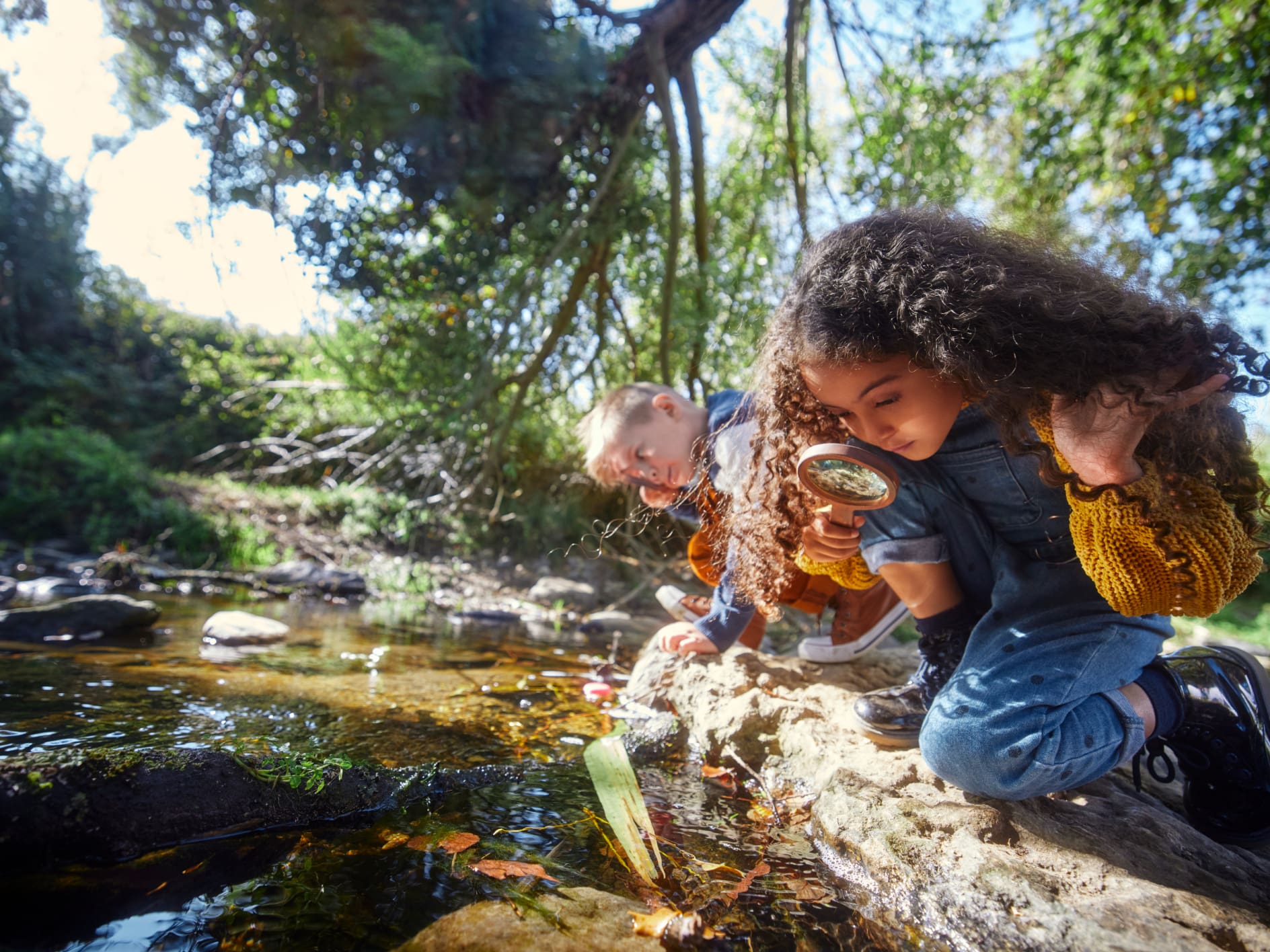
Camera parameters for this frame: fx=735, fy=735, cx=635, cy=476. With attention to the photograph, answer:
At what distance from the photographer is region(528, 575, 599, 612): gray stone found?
4828mm

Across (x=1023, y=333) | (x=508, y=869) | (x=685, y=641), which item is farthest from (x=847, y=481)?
(x=508, y=869)

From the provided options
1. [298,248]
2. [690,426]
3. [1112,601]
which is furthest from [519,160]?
[1112,601]

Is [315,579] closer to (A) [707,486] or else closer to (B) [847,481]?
(A) [707,486]

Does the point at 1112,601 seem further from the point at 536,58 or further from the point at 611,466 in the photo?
the point at 536,58

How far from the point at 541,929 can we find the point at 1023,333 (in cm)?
123

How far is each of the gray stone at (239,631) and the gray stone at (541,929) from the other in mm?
2261

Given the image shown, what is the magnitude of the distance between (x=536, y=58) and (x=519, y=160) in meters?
0.58

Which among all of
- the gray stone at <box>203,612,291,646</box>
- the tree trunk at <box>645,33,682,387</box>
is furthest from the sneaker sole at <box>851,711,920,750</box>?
the tree trunk at <box>645,33,682,387</box>

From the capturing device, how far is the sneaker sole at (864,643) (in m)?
2.41

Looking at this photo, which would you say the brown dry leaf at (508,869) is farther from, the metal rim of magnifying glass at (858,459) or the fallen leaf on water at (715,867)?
the metal rim of magnifying glass at (858,459)

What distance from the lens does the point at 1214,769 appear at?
1.55 m

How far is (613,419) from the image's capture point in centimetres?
278

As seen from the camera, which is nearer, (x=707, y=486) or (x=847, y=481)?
(x=847, y=481)

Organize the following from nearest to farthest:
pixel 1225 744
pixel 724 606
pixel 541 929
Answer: pixel 541 929 < pixel 1225 744 < pixel 724 606
